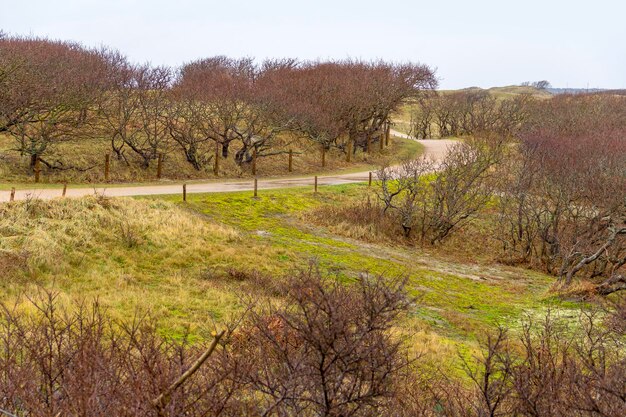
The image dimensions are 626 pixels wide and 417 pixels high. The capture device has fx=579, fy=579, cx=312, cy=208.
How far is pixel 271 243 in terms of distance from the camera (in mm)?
18266

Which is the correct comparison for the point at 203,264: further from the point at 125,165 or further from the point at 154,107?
the point at 154,107

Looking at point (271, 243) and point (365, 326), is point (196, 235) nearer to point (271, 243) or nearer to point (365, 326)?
point (271, 243)

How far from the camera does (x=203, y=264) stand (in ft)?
51.0

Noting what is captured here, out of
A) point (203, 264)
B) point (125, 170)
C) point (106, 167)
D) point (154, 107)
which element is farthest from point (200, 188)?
point (203, 264)

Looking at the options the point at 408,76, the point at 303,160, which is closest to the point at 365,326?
the point at 303,160

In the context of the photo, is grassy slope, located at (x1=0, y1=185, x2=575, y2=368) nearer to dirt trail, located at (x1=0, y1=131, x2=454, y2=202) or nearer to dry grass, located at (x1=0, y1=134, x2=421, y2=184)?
dirt trail, located at (x1=0, y1=131, x2=454, y2=202)

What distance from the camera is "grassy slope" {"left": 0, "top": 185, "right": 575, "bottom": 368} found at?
12.2 meters

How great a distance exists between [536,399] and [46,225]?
13.3 metres

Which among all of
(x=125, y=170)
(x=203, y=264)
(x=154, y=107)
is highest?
(x=154, y=107)

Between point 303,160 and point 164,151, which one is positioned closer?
point 164,151

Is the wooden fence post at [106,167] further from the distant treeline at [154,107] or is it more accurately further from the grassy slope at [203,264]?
the grassy slope at [203,264]

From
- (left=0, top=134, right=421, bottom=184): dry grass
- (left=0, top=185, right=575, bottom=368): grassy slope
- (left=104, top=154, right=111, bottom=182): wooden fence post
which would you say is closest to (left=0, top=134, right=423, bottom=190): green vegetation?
(left=0, top=134, right=421, bottom=184): dry grass

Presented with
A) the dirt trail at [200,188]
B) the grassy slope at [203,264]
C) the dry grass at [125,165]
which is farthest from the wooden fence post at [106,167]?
the grassy slope at [203,264]

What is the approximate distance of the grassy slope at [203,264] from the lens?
40.0ft
